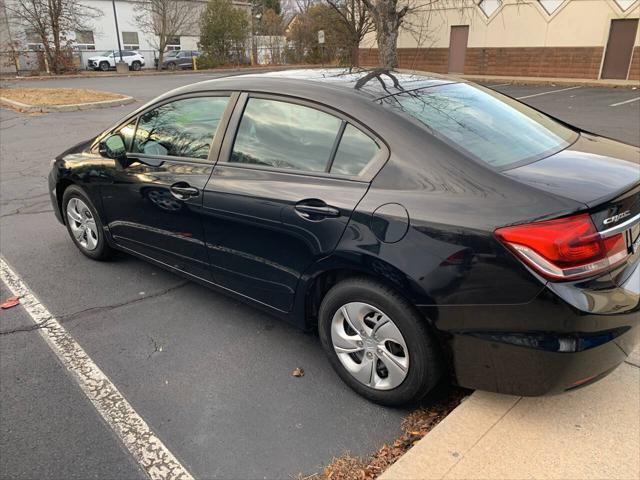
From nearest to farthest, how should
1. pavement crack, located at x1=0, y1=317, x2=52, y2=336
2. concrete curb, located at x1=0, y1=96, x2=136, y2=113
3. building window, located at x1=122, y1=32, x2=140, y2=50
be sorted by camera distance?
pavement crack, located at x1=0, y1=317, x2=52, y2=336 → concrete curb, located at x1=0, y1=96, x2=136, y2=113 → building window, located at x1=122, y1=32, x2=140, y2=50

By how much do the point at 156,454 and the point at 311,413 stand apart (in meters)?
0.79

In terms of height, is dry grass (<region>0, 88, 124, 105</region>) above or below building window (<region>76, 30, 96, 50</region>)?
below

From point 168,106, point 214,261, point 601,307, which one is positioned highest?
point 168,106

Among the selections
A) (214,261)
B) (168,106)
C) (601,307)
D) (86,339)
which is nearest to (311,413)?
(214,261)

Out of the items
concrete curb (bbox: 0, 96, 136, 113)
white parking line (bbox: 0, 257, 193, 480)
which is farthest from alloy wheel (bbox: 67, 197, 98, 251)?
concrete curb (bbox: 0, 96, 136, 113)

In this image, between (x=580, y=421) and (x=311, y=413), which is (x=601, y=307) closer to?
(x=580, y=421)

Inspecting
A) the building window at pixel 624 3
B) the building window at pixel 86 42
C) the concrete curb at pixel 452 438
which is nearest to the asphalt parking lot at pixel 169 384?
the concrete curb at pixel 452 438

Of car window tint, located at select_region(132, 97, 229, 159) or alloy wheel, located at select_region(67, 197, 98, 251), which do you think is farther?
alloy wheel, located at select_region(67, 197, 98, 251)

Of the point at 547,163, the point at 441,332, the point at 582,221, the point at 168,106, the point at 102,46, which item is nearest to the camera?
the point at 582,221

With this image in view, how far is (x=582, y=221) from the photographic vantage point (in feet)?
6.73

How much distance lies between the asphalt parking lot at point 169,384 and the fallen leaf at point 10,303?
8cm

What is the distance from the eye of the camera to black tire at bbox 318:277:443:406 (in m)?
2.38

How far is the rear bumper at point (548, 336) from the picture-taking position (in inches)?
81.0

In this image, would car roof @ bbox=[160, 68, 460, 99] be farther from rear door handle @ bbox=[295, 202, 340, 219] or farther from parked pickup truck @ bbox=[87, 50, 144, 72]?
parked pickup truck @ bbox=[87, 50, 144, 72]
